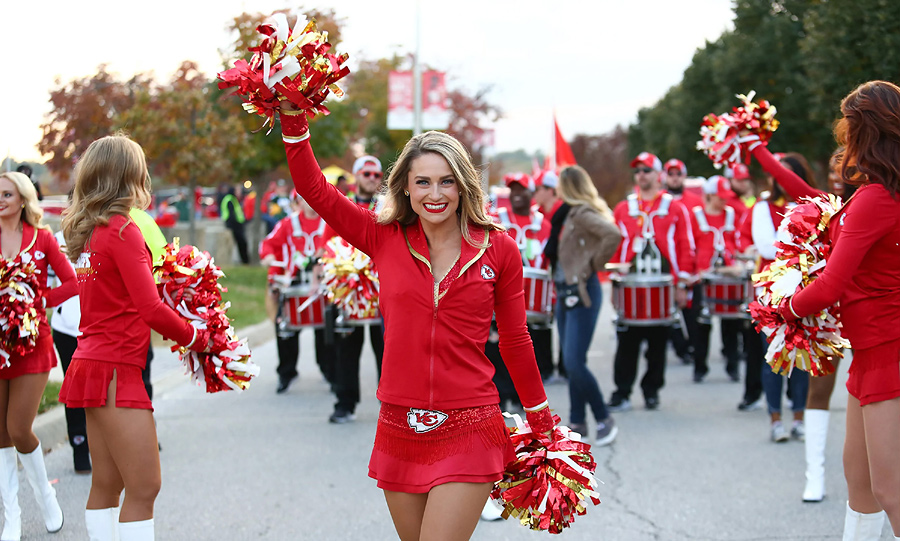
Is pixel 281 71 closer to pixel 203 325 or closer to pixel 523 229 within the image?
pixel 203 325

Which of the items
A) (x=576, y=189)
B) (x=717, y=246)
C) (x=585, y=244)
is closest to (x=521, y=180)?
(x=576, y=189)

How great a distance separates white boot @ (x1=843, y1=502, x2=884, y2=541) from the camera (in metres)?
3.91

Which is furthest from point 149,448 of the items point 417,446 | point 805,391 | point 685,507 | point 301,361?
point 301,361

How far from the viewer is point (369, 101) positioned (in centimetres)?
3975

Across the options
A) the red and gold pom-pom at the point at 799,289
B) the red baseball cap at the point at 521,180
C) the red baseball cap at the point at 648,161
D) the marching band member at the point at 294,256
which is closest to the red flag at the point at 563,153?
the red baseball cap at the point at 648,161

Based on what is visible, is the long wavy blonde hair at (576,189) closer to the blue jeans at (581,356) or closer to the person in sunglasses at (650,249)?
the blue jeans at (581,356)

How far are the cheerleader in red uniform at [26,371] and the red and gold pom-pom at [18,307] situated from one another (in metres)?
0.07

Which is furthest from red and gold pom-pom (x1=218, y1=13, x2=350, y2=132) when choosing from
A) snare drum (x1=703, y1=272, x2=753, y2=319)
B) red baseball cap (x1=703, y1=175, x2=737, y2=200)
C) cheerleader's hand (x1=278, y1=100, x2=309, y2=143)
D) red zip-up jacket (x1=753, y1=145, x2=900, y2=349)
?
red baseball cap (x1=703, y1=175, x2=737, y2=200)

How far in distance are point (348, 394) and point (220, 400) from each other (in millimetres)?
1979

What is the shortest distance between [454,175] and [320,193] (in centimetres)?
48

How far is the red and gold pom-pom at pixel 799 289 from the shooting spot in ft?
14.0

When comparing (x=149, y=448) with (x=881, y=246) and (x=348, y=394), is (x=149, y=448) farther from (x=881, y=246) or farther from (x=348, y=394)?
(x=348, y=394)

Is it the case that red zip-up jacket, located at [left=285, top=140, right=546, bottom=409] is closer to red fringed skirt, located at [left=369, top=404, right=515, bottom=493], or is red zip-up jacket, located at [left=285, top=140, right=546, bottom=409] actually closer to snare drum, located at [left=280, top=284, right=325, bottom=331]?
red fringed skirt, located at [left=369, top=404, right=515, bottom=493]

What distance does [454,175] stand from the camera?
3355mm
